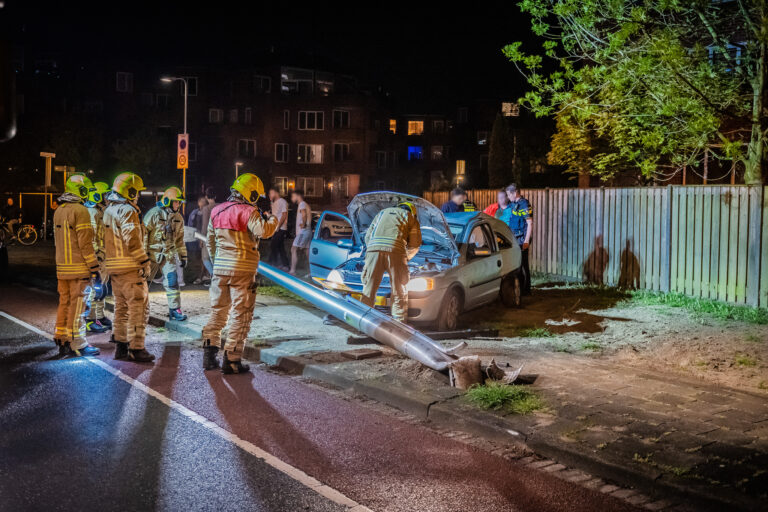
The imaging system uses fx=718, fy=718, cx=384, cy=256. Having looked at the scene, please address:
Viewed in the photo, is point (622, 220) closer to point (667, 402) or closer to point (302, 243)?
point (302, 243)

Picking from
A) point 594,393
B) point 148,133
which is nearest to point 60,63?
point 148,133

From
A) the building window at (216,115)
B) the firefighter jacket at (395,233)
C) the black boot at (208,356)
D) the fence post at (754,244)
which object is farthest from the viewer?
the building window at (216,115)

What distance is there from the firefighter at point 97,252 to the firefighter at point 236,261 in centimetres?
295

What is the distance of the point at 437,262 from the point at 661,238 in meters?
5.22

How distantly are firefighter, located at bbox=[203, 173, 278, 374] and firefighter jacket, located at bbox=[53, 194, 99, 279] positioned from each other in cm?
177

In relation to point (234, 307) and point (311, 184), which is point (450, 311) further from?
point (311, 184)

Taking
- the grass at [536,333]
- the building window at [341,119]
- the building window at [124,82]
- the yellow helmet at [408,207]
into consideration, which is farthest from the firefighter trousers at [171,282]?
the building window at [124,82]

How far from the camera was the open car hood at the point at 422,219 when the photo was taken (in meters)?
9.62

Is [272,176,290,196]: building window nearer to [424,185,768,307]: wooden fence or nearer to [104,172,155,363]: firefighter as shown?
[424,185,768,307]: wooden fence

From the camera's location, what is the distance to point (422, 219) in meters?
10.7

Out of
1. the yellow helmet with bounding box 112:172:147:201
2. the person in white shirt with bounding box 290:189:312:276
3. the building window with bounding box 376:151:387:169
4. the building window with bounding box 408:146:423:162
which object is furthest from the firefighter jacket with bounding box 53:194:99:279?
the building window with bounding box 408:146:423:162

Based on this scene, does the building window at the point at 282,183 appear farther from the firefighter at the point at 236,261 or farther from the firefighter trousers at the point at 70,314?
the firefighter at the point at 236,261

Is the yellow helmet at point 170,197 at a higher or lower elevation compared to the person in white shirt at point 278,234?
higher

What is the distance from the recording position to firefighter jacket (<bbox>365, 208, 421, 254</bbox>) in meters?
8.65
